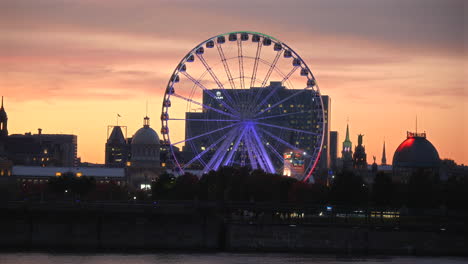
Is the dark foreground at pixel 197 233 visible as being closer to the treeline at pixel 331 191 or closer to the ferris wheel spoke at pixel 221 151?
the treeline at pixel 331 191

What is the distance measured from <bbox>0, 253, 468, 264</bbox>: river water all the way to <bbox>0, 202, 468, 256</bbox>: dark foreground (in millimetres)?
3573

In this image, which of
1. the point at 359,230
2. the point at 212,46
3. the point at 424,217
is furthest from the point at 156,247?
the point at 212,46

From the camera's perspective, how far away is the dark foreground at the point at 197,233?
12344 cm

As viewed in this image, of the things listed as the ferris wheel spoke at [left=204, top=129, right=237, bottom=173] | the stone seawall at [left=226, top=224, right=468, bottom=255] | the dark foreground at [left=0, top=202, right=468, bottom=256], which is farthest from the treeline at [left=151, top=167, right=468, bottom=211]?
the stone seawall at [left=226, top=224, right=468, bottom=255]

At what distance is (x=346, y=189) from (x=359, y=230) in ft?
142

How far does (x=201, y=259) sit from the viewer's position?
114312 mm

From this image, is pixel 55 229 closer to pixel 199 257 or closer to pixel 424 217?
pixel 199 257

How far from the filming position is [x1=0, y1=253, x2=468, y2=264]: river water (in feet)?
364

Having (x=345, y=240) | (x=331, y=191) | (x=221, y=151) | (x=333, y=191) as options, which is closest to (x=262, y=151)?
(x=221, y=151)

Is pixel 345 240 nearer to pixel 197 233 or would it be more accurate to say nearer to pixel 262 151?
pixel 197 233

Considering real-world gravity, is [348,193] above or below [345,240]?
above

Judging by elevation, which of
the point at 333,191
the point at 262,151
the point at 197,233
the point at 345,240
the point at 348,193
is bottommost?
the point at 345,240

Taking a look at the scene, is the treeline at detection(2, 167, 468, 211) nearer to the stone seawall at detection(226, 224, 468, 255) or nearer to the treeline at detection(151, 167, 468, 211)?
the treeline at detection(151, 167, 468, 211)

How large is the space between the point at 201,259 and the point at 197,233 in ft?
40.3
